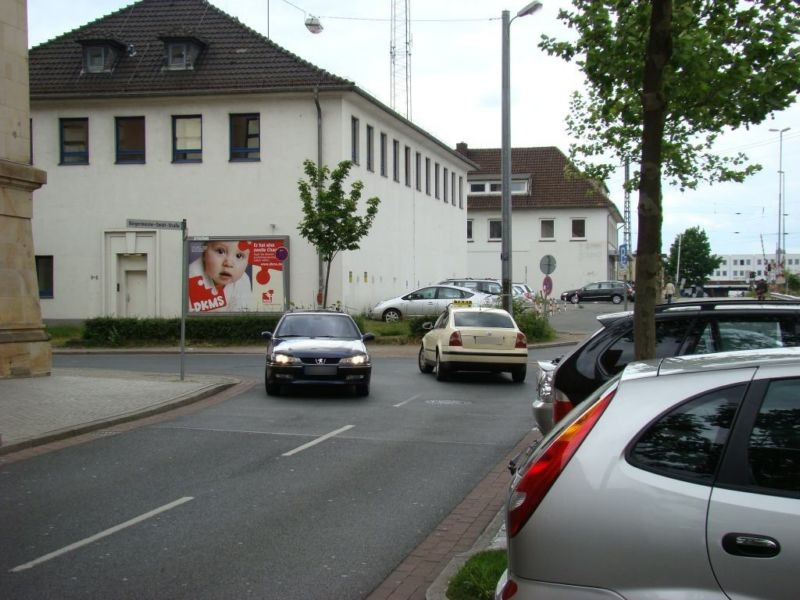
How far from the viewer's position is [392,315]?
1377 inches

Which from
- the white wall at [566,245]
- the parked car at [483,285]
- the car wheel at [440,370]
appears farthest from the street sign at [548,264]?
the white wall at [566,245]

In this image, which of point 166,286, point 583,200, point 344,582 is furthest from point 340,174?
point 583,200

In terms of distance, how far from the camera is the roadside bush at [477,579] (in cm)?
520

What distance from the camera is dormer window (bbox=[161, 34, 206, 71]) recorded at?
116 feet

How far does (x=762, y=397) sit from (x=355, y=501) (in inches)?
209

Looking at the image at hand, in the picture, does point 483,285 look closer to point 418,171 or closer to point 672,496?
point 418,171

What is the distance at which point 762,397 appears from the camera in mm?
3379

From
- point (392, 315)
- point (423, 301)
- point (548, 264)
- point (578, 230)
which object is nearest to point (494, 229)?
point (578, 230)

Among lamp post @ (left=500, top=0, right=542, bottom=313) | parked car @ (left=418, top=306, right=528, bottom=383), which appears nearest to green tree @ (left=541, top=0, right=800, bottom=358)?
parked car @ (left=418, top=306, right=528, bottom=383)

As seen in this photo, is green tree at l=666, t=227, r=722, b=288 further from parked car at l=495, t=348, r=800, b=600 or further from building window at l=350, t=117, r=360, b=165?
parked car at l=495, t=348, r=800, b=600

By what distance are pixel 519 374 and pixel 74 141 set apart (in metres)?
23.2

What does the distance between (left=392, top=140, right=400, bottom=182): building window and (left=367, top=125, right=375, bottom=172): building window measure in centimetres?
297

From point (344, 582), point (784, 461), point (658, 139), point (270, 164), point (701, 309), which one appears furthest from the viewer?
point (270, 164)

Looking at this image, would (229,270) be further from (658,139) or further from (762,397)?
(762,397)
